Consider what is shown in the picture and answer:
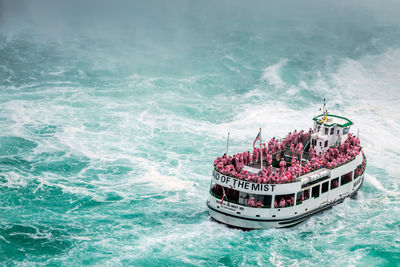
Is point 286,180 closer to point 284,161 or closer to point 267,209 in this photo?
point 267,209

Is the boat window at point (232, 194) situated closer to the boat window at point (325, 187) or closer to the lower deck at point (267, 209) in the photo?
the lower deck at point (267, 209)

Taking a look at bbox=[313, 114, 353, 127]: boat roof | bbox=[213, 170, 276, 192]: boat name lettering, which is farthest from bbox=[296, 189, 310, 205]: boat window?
bbox=[313, 114, 353, 127]: boat roof

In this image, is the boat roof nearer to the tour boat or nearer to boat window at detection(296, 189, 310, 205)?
the tour boat

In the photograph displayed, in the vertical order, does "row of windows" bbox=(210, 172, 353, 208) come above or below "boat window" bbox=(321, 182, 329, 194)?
below

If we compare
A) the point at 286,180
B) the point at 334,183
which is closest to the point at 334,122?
the point at 334,183

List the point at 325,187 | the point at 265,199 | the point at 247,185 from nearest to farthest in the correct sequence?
the point at 247,185 → the point at 265,199 → the point at 325,187

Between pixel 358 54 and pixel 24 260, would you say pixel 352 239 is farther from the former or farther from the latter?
pixel 358 54
